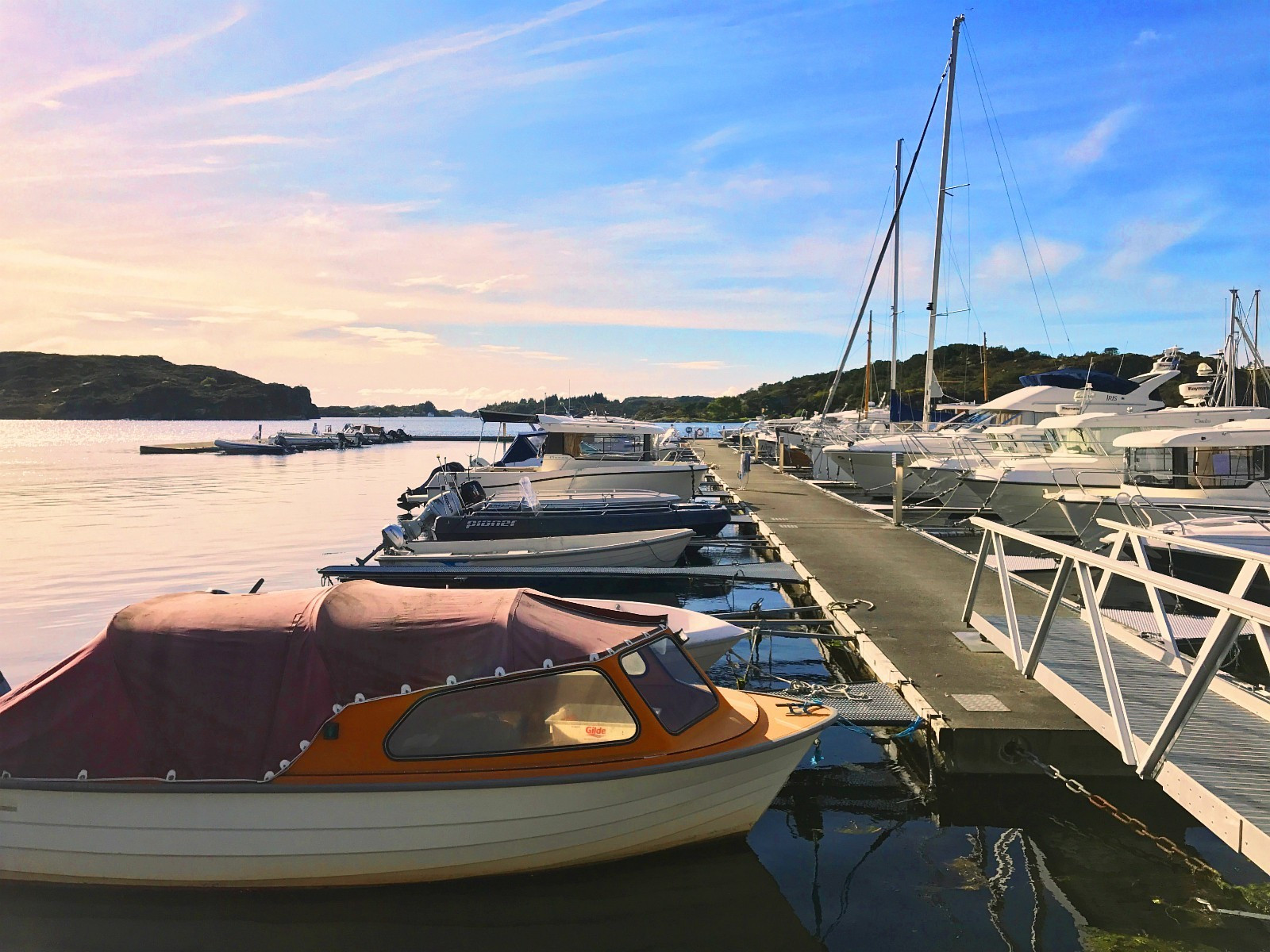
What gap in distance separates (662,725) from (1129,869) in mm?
3730

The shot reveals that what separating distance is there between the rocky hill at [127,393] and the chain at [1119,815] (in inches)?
7051

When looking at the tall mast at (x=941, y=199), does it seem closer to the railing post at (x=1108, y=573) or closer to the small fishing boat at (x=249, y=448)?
the railing post at (x=1108, y=573)

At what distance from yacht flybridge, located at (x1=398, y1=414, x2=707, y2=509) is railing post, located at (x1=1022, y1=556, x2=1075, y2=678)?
1761cm

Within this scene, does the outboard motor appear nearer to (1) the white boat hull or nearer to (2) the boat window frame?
(2) the boat window frame

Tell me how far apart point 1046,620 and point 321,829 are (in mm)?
6235

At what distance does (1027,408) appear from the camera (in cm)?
2858

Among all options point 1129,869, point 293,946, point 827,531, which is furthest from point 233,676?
point 827,531

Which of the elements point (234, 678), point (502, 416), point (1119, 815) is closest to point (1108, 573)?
point (1119, 815)

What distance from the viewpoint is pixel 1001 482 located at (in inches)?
824

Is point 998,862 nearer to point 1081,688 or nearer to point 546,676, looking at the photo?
point 1081,688

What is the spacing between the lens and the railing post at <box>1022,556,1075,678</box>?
7.45 meters

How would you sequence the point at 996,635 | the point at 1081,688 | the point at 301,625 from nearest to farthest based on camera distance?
the point at 301,625 < the point at 1081,688 < the point at 996,635

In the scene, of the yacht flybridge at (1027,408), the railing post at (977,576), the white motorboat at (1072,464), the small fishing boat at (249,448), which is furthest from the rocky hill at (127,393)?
the railing post at (977,576)

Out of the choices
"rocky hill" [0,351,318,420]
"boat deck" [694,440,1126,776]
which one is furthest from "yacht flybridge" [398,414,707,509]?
"rocky hill" [0,351,318,420]
